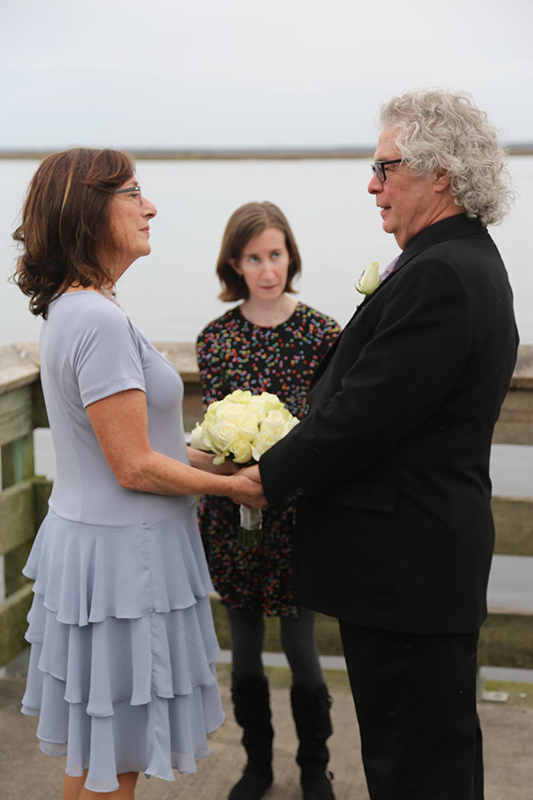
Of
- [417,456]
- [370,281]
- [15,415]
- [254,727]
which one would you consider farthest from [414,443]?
[15,415]

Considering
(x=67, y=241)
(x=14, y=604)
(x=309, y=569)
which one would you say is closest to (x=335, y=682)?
(x=14, y=604)

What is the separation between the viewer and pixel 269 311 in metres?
2.60

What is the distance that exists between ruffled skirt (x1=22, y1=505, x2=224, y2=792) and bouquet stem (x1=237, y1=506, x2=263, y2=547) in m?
0.28

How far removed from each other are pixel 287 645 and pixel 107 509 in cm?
90

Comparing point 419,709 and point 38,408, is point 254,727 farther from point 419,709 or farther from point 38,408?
point 38,408

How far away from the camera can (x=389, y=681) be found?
6.17 ft

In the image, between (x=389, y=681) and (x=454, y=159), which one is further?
(x=389, y=681)

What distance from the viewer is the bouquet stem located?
226 cm

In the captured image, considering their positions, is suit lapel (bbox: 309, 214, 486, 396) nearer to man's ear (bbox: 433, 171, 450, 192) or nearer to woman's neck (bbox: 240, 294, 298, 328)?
man's ear (bbox: 433, 171, 450, 192)

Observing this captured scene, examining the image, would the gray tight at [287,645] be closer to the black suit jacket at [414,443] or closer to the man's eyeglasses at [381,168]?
the black suit jacket at [414,443]

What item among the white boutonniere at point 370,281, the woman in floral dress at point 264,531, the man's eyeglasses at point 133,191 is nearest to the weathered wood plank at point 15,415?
the woman in floral dress at point 264,531

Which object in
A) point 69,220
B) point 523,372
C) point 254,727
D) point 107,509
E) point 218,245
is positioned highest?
point 218,245

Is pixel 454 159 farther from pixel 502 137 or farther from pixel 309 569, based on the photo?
pixel 309 569

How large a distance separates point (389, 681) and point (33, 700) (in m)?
0.83
